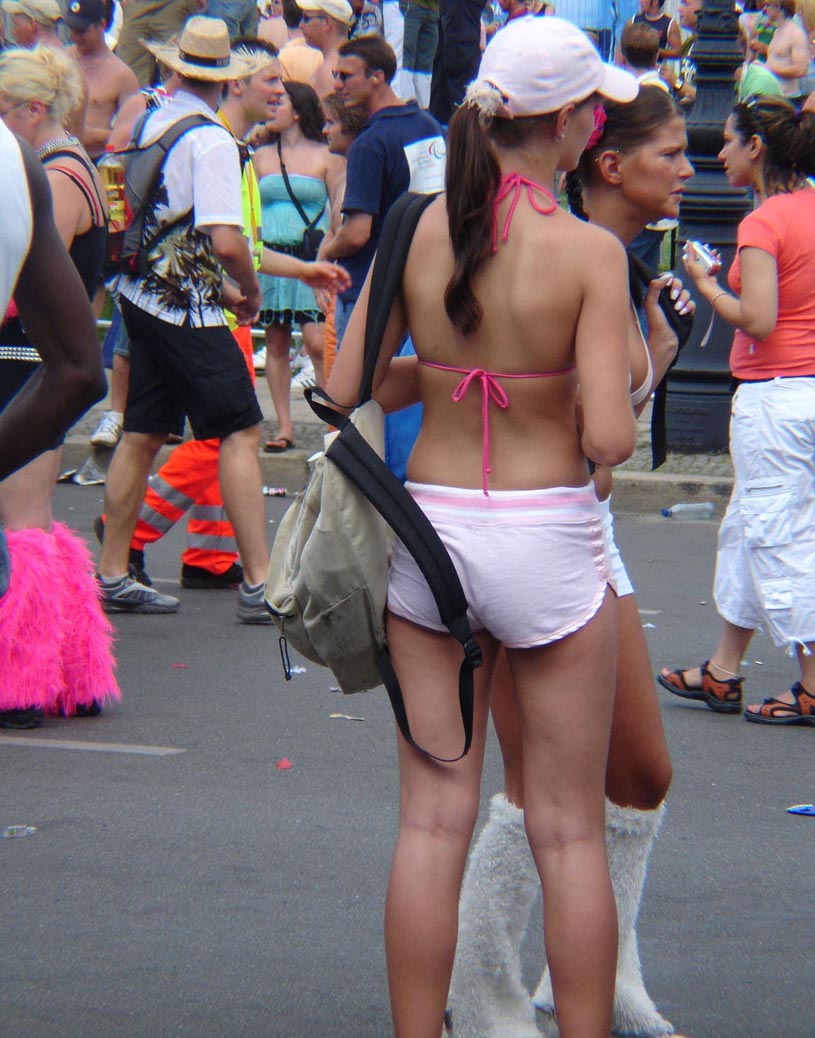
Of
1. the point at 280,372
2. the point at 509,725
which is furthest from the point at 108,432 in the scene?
the point at 509,725

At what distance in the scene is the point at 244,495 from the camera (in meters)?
6.81

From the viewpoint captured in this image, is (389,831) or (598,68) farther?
(389,831)

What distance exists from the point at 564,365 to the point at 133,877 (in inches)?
81.1

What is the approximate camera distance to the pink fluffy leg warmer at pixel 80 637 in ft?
17.7

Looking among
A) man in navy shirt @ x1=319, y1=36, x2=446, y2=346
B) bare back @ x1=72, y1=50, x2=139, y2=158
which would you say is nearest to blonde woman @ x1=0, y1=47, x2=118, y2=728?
man in navy shirt @ x1=319, y1=36, x2=446, y2=346

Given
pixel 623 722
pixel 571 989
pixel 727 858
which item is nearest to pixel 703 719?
pixel 727 858

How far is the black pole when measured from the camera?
33.8ft

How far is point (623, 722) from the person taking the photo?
3.06 meters

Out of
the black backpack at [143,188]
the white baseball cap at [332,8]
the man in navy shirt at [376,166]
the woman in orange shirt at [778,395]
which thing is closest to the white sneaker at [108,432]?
the man in navy shirt at [376,166]

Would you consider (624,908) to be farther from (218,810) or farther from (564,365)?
(218,810)

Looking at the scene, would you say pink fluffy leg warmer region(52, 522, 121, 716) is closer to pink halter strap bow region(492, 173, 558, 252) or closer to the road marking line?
the road marking line

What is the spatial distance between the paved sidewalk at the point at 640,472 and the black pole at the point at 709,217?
212 millimetres

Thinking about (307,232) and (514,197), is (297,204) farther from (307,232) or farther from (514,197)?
(514,197)

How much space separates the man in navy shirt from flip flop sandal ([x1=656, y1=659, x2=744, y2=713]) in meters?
3.07
